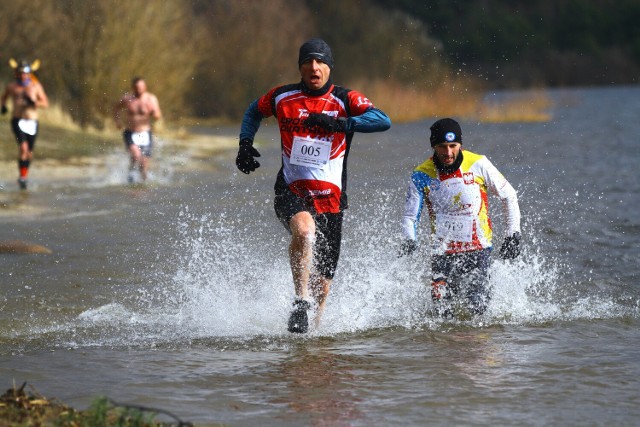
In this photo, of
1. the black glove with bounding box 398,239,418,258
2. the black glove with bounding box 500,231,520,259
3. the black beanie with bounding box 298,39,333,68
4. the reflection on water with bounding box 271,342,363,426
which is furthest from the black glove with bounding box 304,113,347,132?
the black glove with bounding box 500,231,520,259

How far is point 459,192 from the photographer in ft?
28.3

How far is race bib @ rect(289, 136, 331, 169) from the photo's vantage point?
8039 mm

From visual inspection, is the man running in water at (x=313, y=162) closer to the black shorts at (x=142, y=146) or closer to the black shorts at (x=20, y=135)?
the black shorts at (x=20, y=135)

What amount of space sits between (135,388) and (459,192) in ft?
9.82

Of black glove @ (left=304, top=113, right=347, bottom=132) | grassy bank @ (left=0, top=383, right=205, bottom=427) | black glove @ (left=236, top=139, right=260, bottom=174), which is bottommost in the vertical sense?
grassy bank @ (left=0, top=383, right=205, bottom=427)

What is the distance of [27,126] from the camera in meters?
18.8

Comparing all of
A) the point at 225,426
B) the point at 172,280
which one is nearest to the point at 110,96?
the point at 172,280

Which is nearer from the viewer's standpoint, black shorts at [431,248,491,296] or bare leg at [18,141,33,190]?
black shorts at [431,248,491,296]

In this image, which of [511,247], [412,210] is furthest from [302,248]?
[511,247]

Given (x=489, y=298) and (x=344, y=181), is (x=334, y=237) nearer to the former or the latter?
(x=344, y=181)

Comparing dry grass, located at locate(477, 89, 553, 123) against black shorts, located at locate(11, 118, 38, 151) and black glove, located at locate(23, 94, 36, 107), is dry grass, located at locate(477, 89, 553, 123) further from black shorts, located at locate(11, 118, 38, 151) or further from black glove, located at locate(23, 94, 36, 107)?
black glove, located at locate(23, 94, 36, 107)

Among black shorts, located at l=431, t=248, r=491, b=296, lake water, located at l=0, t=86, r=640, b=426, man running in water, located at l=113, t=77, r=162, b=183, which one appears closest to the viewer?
lake water, located at l=0, t=86, r=640, b=426

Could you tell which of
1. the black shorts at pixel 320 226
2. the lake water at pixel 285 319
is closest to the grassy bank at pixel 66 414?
the lake water at pixel 285 319

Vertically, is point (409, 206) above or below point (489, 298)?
above
